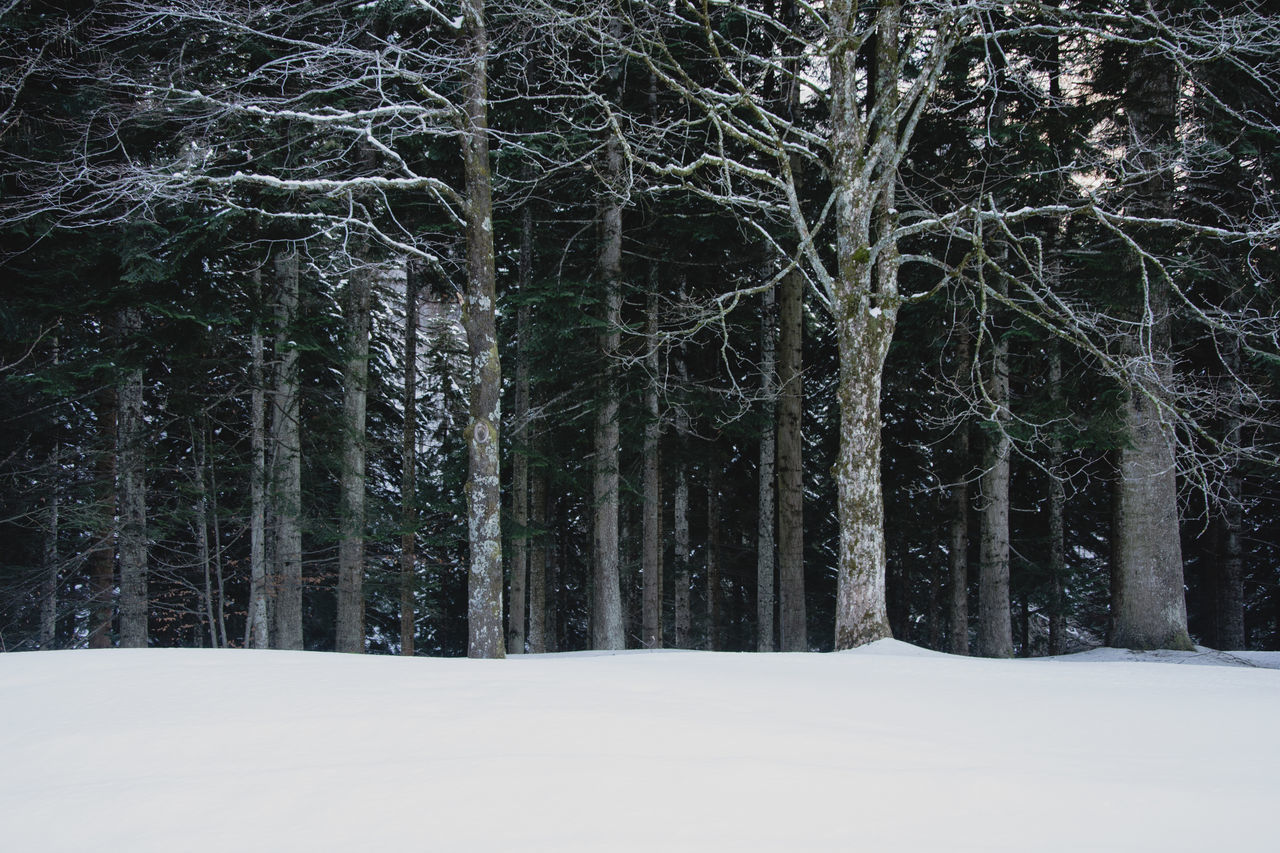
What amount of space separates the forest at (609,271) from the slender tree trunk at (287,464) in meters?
0.08

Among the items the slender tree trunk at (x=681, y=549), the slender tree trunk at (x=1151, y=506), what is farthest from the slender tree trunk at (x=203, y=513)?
the slender tree trunk at (x=1151, y=506)

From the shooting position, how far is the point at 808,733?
292 cm

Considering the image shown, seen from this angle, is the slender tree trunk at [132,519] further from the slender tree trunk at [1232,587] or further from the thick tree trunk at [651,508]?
the slender tree trunk at [1232,587]

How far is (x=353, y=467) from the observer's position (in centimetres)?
1198

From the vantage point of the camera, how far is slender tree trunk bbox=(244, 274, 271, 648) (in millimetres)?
11109

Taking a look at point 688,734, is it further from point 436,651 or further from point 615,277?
point 436,651

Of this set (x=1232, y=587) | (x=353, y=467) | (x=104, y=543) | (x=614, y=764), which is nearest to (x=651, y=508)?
(x=353, y=467)

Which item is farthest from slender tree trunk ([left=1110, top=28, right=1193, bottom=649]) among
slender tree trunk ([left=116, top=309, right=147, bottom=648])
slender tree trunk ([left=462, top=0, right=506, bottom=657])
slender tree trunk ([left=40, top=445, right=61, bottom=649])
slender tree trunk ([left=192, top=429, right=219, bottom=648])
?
slender tree trunk ([left=40, top=445, right=61, bottom=649])

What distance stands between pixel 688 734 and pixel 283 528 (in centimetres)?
1064

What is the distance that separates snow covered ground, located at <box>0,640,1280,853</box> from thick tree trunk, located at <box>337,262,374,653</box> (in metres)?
7.79

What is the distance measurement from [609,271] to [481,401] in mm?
5190

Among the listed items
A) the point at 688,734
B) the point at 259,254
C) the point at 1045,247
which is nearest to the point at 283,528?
the point at 259,254

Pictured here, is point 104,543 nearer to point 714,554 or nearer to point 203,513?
point 203,513

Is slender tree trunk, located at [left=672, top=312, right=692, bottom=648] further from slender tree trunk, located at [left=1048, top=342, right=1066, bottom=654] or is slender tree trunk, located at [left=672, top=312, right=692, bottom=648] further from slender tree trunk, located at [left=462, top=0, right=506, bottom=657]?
slender tree trunk, located at [left=462, top=0, right=506, bottom=657]
